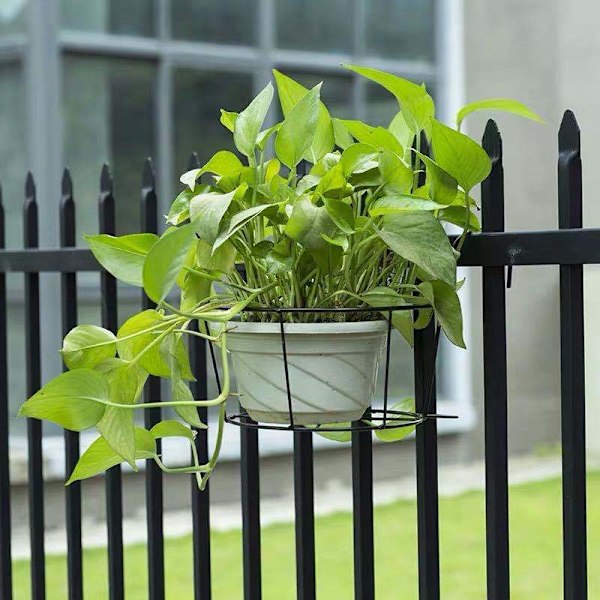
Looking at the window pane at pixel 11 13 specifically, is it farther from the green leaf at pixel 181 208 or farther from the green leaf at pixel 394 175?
the green leaf at pixel 394 175

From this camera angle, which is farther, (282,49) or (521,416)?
(521,416)

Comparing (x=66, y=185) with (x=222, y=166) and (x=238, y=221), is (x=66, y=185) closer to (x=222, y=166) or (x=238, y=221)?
(x=222, y=166)

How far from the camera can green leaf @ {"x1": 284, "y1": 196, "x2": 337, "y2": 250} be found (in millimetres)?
1393

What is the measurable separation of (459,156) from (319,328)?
28cm

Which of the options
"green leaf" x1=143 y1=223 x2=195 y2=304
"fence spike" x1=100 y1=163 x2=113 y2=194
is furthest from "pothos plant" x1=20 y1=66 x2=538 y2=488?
"fence spike" x1=100 y1=163 x2=113 y2=194

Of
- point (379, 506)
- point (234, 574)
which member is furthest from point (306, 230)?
point (379, 506)

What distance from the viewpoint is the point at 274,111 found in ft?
19.9

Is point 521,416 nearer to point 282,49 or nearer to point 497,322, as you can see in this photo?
point 282,49

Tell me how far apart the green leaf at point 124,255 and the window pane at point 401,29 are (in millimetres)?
5157

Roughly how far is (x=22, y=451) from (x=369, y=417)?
3710mm

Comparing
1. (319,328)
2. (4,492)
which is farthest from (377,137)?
(4,492)

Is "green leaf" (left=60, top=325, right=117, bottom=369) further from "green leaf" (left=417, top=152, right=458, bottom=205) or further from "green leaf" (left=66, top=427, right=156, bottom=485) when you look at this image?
Answer: "green leaf" (left=417, top=152, right=458, bottom=205)

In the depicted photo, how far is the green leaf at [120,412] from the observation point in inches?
58.8

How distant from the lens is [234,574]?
4648 millimetres
